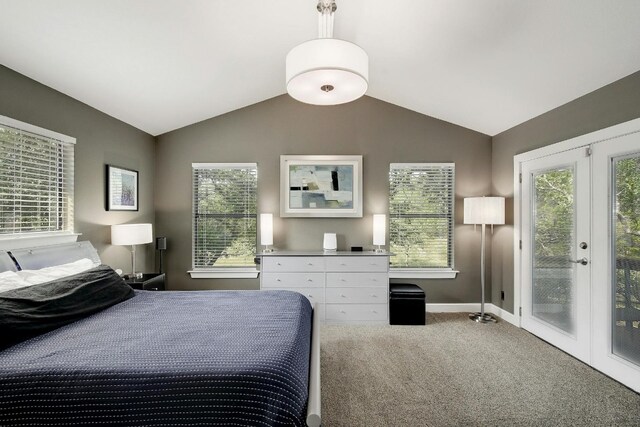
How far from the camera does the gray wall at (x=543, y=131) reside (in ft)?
8.07

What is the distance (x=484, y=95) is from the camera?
3.41 meters

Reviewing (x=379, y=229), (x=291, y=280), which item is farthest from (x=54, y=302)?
(x=379, y=229)

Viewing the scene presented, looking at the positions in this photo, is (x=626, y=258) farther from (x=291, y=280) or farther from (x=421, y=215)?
(x=291, y=280)

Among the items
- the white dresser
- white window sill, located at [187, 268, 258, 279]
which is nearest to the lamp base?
the white dresser

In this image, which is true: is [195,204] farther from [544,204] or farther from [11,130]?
[544,204]

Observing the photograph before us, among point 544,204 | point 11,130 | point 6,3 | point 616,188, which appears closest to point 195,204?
point 11,130

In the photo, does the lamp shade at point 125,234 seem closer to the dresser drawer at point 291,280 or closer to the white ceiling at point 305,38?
the white ceiling at point 305,38

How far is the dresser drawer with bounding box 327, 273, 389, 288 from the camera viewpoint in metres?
3.81

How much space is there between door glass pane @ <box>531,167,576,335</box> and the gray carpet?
37 cm

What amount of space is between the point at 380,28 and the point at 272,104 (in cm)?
201

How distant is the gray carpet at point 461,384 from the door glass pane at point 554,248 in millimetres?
370

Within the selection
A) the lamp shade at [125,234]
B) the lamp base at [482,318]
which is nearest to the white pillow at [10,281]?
the lamp shade at [125,234]

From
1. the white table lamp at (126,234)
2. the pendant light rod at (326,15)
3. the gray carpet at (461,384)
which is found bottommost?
the gray carpet at (461,384)

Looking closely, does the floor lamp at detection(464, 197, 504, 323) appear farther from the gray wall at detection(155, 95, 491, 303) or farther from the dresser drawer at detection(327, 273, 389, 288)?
the dresser drawer at detection(327, 273, 389, 288)
